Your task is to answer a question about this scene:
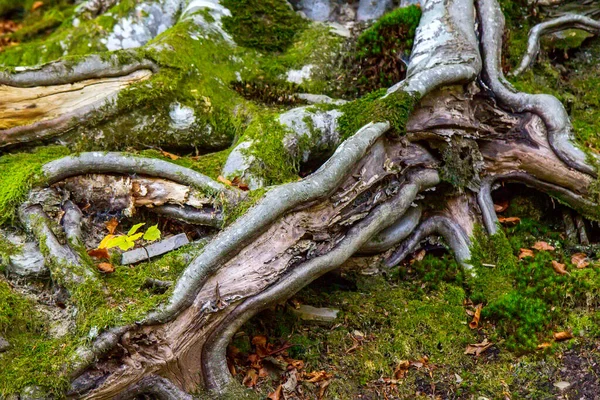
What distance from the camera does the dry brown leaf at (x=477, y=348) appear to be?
172 inches

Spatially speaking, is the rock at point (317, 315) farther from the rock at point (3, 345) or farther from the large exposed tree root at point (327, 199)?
the rock at point (3, 345)

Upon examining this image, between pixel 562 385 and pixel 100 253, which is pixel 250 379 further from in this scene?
pixel 562 385

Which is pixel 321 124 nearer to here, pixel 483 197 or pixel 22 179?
pixel 483 197

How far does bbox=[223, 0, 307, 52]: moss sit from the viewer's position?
662cm

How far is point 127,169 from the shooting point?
438 cm

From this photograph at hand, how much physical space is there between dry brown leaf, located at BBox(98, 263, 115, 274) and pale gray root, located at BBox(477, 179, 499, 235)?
3.38 meters

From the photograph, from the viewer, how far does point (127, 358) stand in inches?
133

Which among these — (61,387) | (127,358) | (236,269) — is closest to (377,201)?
(236,269)

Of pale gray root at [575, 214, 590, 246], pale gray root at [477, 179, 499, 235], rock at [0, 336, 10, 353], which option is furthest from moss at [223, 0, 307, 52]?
rock at [0, 336, 10, 353]

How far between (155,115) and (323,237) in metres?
2.25

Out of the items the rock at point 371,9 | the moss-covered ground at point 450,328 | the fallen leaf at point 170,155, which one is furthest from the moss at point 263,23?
the moss-covered ground at point 450,328

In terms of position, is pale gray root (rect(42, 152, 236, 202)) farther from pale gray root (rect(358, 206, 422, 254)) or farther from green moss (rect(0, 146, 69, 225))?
pale gray root (rect(358, 206, 422, 254))

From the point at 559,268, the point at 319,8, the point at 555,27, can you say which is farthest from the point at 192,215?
the point at 555,27

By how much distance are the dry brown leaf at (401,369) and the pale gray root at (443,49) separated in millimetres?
2272
